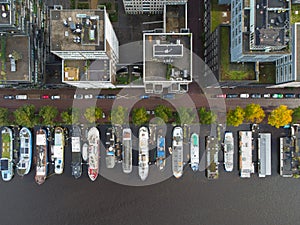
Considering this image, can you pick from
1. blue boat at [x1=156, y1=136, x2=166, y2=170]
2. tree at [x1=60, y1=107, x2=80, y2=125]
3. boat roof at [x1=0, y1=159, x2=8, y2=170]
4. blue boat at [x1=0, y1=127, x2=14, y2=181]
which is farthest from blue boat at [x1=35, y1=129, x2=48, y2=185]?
blue boat at [x1=156, y1=136, x2=166, y2=170]

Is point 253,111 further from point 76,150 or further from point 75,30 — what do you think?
point 75,30

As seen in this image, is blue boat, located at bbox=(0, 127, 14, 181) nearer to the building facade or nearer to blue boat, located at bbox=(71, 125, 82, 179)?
blue boat, located at bbox=(71, 125, 82, 179)

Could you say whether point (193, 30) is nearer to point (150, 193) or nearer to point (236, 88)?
point (236, 88)

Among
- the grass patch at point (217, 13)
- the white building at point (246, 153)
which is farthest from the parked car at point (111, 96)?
the white building at point (246, 153)

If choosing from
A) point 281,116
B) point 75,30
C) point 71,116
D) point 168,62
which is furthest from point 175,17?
point 281,116

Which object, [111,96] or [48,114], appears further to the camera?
[111,96]
